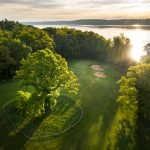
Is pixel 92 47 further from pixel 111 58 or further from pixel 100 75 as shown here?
pixel 100 75

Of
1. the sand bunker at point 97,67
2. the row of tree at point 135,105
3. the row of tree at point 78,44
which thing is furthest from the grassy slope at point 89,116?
the row of tree at point 78,44

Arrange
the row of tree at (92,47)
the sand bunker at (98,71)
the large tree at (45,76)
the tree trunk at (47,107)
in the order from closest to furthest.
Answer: the large tree at (45,76) → the tree trunk at (47,107) → the sand bunker at (98,71) → the row of tree at (92,47)

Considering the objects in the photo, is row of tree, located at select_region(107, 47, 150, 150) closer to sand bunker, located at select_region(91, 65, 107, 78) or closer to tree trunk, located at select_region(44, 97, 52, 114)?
tree trunk, located at select_region(44, 97, 52, 114)

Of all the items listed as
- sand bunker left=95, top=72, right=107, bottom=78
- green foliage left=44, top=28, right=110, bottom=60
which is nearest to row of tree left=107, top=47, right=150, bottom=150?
sand bunker left=95, top=72, right=107, bottom=78

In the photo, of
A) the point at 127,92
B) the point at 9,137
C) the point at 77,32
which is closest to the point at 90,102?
the point at 127,92

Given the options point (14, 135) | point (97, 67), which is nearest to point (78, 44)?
point (97, 67)

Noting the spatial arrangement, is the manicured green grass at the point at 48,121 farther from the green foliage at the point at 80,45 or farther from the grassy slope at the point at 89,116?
the green foliage at the point at 80,45
